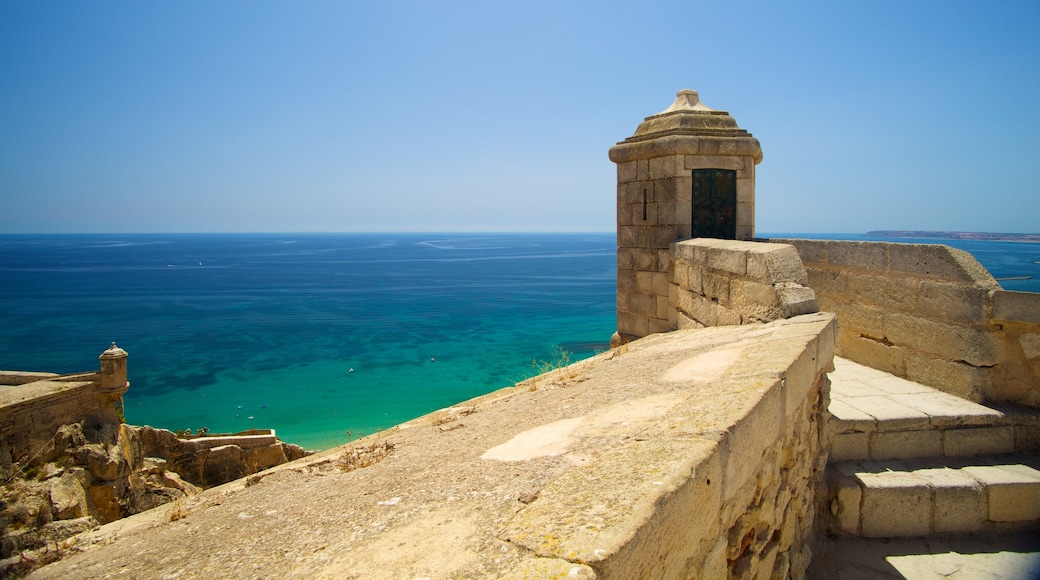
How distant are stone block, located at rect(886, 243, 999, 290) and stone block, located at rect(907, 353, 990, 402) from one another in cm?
67

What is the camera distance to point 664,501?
64.9 inches

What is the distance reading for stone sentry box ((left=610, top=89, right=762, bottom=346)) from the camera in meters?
7.32

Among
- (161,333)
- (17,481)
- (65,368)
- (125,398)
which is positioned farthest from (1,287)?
(17,481)

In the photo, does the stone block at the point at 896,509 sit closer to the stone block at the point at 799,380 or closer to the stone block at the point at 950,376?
the stone block at the point at 799,380

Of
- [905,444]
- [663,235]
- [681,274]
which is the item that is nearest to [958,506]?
[905,444]

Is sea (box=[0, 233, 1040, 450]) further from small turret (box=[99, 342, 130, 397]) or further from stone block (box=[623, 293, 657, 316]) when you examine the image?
small turret (box=[99, 342, 130, 397])

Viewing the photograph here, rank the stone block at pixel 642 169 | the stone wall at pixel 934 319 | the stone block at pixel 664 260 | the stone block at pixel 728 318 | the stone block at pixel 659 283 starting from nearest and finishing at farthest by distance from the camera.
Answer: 1. the stone wall at pixel 934 319
2. the stone block at pixel 728 318
3. the stone block at pixel 664 260
4. the stone block at pixel 659 283
5. the stone block at pixel 642 169

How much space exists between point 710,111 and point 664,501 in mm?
6947

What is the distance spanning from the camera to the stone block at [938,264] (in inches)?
180

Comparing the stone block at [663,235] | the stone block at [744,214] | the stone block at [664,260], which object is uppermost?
the stone block at [744,214]

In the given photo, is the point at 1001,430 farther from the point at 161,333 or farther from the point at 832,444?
the point at 161,333

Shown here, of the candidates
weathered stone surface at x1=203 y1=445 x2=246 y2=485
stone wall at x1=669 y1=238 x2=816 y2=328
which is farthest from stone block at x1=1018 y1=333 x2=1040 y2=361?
weathered stone surface at x1=203 y1=445 x2=246 y2=485

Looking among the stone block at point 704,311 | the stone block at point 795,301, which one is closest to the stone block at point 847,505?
the stone block at point 795,301

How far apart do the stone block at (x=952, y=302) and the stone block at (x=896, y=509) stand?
5.18ft
